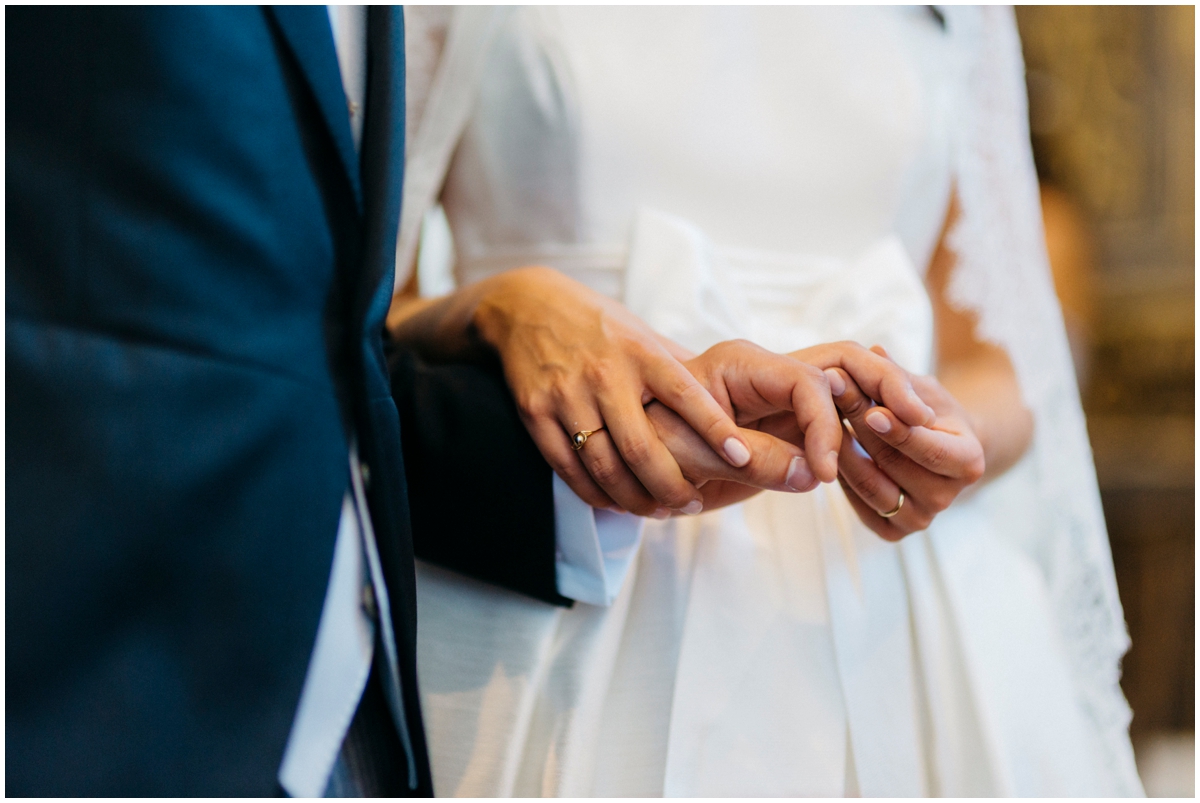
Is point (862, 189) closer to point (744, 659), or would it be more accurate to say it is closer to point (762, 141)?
point (762, 141)

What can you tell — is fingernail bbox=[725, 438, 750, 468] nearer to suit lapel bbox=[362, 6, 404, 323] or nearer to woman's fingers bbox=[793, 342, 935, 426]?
woman's fingers bbox=[793, 342, 935, 426]

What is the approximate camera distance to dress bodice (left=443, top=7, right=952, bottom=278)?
2.34 ft

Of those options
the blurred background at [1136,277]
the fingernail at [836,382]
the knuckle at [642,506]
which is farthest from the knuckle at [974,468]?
the blurred background at [1136,277]

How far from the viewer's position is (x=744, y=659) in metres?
0.60

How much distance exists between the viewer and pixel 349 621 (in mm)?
493

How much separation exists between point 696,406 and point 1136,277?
2586 millimetres

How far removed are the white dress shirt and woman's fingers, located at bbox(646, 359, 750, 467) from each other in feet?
0.34

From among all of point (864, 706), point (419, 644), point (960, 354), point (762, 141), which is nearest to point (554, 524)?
point (419, 644)

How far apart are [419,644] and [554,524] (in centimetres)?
16

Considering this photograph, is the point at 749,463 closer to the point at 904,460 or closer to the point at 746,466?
the point at 746,466

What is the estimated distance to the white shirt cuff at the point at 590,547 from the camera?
55 cm

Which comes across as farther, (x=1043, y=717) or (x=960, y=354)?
(x=960, y=354)

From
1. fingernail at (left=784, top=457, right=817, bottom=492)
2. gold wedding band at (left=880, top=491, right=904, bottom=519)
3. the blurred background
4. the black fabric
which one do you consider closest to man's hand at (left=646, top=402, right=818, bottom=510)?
fingernail at (left=784, top=457, right=817, bottom=492)

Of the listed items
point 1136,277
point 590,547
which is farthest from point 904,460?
point 1136,277
